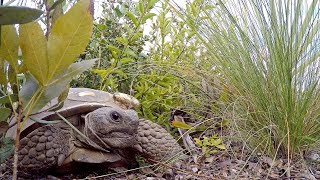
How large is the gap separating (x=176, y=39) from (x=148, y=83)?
0.26m

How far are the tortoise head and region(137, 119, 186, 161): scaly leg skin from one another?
10cm

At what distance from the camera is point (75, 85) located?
62.6 inches

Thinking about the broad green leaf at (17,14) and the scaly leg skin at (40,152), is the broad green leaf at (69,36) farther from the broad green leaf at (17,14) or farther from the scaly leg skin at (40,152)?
the scaly leg skin at (40,152)

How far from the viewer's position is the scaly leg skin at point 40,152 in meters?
1.04

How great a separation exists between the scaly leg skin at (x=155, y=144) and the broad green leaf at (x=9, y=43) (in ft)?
2.46

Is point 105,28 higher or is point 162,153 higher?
point 105,28

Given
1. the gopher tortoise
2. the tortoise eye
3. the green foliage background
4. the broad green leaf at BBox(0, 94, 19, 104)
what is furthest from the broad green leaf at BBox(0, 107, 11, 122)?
the green foliage background

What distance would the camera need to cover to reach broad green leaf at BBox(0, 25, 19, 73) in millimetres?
455

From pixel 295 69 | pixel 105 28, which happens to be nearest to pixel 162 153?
pixel 295 69

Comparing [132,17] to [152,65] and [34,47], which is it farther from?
[34,47]

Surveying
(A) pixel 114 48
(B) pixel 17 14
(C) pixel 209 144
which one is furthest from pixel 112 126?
(B) pixel 17 14

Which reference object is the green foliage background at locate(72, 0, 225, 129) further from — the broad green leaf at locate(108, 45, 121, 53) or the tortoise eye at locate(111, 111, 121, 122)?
the tortoise eye at locate(111, 111, 121, 122)

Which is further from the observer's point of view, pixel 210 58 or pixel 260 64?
pixel 210 58

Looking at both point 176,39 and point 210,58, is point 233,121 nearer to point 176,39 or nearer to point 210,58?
point 210,58
